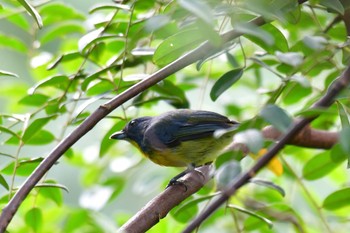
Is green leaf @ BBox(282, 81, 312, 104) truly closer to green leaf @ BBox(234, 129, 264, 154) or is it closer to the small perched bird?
the small perched bird

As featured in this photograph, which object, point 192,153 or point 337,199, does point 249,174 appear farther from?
point 192,153

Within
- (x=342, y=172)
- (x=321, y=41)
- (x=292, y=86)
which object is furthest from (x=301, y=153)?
(x=321, y=41)

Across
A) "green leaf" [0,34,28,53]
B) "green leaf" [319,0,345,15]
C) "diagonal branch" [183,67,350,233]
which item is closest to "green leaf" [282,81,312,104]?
"green leaf" [319,0,345,15]

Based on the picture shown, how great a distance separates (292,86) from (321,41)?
582mm

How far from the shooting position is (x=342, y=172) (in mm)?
2443

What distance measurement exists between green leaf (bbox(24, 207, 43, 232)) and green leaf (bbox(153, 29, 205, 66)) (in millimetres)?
609

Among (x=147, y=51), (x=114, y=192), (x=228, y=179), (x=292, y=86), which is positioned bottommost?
(x=114, y=192)

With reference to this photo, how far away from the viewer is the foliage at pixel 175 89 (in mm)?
1226

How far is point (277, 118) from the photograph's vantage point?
1.00 meters

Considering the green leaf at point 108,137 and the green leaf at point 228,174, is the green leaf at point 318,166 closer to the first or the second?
the green leaf at point 108,137

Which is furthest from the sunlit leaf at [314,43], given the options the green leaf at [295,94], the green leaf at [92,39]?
the green leaf at [295,94]

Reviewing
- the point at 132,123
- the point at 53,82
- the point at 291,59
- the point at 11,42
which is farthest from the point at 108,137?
the point at 291,59

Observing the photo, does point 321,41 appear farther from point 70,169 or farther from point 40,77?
point 70,169

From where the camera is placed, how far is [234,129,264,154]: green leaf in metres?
0.94
